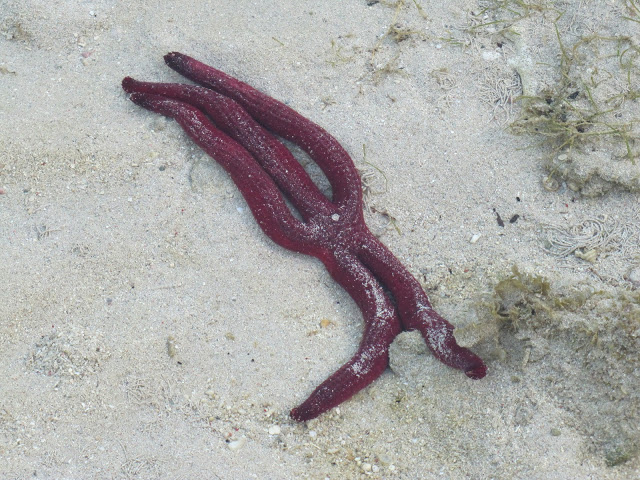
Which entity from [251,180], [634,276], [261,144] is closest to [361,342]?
[251,180]

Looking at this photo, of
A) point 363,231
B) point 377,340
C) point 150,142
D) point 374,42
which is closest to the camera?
point 377,340

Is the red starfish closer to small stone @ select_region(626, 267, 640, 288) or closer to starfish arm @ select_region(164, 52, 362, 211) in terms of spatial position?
starfish arm @ select_region(164, 52, 362, 211)

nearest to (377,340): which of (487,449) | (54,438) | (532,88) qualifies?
(487,449)

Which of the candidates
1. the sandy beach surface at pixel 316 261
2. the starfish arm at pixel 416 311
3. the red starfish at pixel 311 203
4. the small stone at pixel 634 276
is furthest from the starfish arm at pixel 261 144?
the small stone at pixel 634 276

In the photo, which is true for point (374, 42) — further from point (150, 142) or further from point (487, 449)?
point (487, 449)

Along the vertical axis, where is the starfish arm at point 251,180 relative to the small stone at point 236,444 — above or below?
above

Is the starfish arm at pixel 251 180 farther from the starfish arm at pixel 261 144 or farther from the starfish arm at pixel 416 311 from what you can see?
the starfish arm at pixel 416 311

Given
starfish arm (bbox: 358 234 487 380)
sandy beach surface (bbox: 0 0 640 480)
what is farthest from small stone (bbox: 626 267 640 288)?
starfish arm (bbox: 358 234 487 380)
